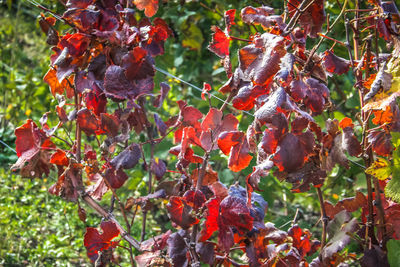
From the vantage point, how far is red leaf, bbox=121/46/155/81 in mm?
1010

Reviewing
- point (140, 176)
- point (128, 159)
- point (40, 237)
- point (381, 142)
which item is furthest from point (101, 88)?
point (40, 237)

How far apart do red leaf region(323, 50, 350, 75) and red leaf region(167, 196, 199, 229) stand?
0.44m

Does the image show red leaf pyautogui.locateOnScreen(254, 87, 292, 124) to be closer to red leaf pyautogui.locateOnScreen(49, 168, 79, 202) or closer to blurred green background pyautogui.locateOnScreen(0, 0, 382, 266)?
red leaf pyautogui.locateOnScreen(49, 168, 79, 202)

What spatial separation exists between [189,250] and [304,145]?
0.38m

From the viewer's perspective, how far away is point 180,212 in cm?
94

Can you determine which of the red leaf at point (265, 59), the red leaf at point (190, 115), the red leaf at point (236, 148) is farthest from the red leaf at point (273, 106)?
the red leaf at point (190, 115)

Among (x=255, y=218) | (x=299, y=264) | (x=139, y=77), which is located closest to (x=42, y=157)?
(x=139, y=77)

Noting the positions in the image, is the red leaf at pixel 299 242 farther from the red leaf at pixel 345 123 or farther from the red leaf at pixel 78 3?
the red leaf at pixel 78 3

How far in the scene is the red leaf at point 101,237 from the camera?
40.9 inches

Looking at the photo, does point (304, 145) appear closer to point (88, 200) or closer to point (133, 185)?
point (88, 200)

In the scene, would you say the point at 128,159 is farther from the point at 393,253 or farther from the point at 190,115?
the point at 393,253

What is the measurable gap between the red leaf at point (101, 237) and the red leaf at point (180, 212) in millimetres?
191

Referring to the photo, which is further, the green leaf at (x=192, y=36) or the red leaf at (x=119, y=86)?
the green leaf at (x=192, y=36)

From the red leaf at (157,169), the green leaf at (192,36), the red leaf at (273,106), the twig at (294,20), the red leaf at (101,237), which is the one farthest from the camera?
the green leaf at (192,36)
